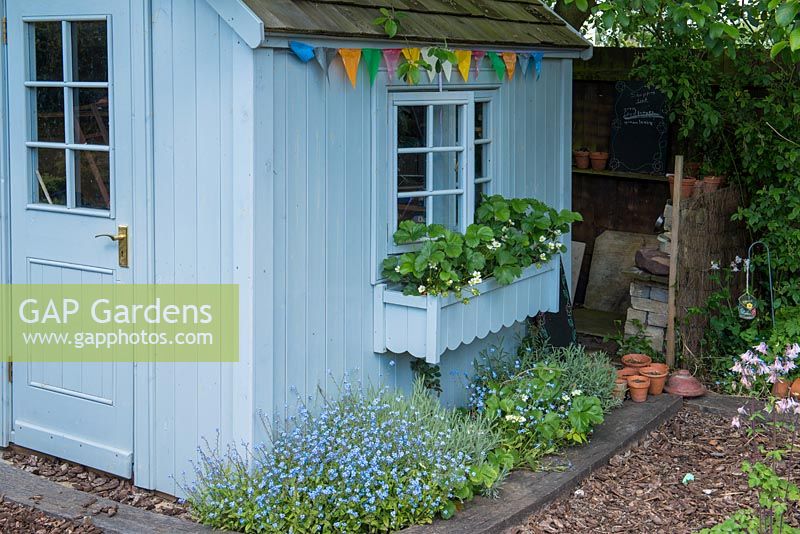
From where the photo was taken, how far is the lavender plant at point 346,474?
15.8 ft

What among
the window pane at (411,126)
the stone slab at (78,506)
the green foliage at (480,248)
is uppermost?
the window pane at (411,126)

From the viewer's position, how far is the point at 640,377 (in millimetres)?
6922

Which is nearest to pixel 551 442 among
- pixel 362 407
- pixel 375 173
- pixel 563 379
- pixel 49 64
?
pixel 563 379

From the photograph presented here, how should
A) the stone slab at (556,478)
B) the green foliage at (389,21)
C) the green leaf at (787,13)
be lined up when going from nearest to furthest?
the green leaf at (787,13) < the stone slab at (556,478) < the green foliage at (389,21)

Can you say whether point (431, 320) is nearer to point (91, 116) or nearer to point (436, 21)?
point (436, 21)

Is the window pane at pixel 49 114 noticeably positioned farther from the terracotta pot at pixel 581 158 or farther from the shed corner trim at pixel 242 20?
the terracotta pot at pixel 581 158

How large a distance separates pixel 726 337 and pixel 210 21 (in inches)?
176

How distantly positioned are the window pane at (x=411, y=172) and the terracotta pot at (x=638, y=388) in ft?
6.33

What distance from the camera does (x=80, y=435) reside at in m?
5.82

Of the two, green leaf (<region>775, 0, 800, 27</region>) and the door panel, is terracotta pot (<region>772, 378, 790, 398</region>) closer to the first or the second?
green leaf (<region>775, 0, 800, 27</region>)

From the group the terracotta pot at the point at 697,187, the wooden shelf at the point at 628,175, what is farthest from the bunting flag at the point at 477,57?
the wooden shelf at the point at 628,175

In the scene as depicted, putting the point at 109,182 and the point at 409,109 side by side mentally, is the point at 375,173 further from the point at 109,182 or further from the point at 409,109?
the point at 109,182

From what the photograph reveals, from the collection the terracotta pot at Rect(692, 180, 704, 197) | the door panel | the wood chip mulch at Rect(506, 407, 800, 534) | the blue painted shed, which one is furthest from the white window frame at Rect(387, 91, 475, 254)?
the terracotta pot at Rect(692, 180, 704, 197)

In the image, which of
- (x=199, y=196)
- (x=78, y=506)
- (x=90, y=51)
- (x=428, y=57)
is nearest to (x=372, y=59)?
(x=428, y=57)
